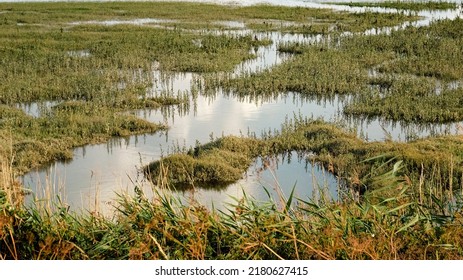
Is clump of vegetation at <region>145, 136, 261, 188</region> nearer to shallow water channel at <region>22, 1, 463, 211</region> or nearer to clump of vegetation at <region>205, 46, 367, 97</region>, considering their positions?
shallow water channel at <region>22, 1, 463, 211</region>

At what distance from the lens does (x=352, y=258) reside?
4.99m

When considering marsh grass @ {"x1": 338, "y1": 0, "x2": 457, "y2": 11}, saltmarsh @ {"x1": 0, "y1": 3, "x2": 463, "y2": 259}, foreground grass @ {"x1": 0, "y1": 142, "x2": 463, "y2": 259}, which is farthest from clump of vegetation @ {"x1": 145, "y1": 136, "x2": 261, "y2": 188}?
marsh grass @ {"x1": 338, "y1": 0, "x2": 457, "y2": 11}

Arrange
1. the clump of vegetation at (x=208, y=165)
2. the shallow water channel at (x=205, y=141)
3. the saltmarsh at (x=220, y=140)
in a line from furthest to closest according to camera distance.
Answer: the clump of vegetation at (x=208, y=165), the shallow water channel at (x=205, y=141), the saltmarsh at (x=220, y=140)

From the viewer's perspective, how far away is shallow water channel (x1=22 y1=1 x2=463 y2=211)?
11586 millimetres

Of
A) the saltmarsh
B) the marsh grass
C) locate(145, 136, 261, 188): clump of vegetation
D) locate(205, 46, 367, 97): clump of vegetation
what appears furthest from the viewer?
the marsh grass

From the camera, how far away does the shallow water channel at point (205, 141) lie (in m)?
11.6

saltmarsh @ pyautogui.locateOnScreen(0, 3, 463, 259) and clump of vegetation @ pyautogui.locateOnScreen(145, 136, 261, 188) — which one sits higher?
saltmarsh @ pyautogui.locateOnScreen(0, 3, 463, 259)

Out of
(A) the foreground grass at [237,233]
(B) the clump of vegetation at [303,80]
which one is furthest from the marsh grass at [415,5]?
(A) the foreground grass at [237,233]

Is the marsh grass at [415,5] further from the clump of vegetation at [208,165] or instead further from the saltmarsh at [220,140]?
the clump of vegetation at [208,165]

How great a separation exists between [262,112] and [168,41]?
403 inches

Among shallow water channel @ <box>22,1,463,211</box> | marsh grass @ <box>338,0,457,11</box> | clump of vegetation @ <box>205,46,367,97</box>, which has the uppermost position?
marsh grass @ <box>338,0,457,11</box>

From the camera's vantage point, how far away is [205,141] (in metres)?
14.6

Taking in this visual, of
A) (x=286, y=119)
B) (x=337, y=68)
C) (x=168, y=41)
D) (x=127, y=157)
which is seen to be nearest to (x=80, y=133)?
(x=127, y=157)

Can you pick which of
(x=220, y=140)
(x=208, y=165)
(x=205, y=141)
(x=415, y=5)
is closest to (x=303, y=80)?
(x=205, y=141)
